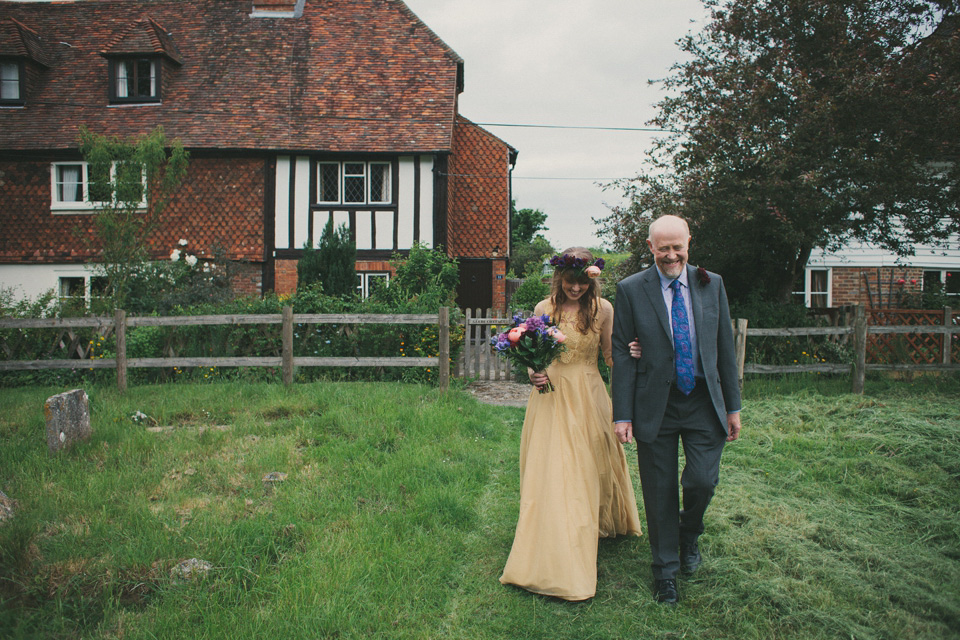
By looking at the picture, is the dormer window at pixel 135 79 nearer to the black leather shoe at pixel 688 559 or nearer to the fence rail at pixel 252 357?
the fence rail at pixel 252 357

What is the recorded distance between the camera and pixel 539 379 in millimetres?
3648

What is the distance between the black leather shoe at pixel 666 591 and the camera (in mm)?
3379

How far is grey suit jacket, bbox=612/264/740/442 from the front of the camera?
3.45m

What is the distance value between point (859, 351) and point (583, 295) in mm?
7833

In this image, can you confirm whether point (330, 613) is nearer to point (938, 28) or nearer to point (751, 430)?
point (751, 430)

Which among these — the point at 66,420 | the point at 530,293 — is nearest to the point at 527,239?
the point at 530,293

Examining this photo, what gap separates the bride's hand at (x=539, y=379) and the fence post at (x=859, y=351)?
806 centimetres

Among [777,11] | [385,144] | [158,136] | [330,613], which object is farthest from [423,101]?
[330,613]

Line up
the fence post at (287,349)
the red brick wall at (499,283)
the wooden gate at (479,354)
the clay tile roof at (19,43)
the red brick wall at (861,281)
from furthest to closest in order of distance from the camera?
1. the red brick wall at (499,283)
2. the red brick wall at (861,281)
3. the clay tile roof at (19,43)
4. the wooden gate at (479,354)
5. the fence post at (287,349)

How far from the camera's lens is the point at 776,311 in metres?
11.3

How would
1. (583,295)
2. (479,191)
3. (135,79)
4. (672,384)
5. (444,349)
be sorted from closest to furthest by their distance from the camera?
(672,384) < (583,295) < (444,349) < (135,79) < (479,191)

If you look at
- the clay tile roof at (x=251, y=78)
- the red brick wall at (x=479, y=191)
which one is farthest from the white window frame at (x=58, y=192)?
the red brick wall at (x=479, y=191)

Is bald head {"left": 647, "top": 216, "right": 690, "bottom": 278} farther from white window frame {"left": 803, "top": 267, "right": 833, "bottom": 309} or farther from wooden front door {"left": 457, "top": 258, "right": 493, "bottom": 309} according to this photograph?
white window frame {"left": 803, "top": 267, "right": 833, "bottom": 309}

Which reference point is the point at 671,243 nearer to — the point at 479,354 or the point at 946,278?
the point at 479,354
